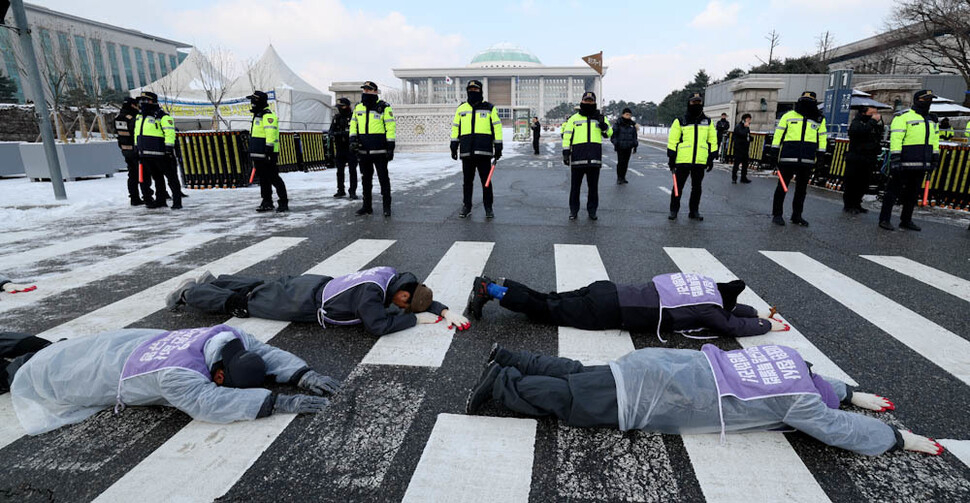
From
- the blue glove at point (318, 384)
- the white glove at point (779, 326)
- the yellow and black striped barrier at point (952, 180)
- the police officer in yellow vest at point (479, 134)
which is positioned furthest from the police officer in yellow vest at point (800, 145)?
the blue glove at point (318, 384)

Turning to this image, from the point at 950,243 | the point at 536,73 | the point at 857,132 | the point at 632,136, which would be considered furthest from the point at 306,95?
the point at 536,73

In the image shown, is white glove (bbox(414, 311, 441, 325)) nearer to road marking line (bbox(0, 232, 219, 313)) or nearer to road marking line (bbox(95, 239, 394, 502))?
road marking line (bbox(95, 239, 394, 502))

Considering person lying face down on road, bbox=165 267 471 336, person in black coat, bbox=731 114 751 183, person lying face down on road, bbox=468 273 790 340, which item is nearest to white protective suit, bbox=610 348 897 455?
person lying face down on road, bbox=468 273 790 340

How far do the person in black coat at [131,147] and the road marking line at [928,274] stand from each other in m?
12.3

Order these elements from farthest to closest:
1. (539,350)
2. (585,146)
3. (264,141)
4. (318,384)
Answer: (264,141) → (585,146) → (539,350) → (318,384)

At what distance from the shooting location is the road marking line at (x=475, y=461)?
220 centimetres

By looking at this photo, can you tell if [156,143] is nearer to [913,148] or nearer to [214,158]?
[214,158]

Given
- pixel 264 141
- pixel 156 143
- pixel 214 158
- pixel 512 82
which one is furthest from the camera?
pixel 512 82

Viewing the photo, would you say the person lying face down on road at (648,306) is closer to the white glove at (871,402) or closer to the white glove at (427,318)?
the white glove at (427,318)

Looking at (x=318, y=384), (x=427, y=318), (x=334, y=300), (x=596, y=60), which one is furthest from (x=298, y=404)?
(x=596, y=60)

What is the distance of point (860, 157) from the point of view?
9.41 metres

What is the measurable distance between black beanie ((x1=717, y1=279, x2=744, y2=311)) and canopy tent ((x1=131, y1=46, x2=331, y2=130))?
32682 mm

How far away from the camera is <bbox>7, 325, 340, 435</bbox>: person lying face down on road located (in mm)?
2721

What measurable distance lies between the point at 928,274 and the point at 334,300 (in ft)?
20.9
